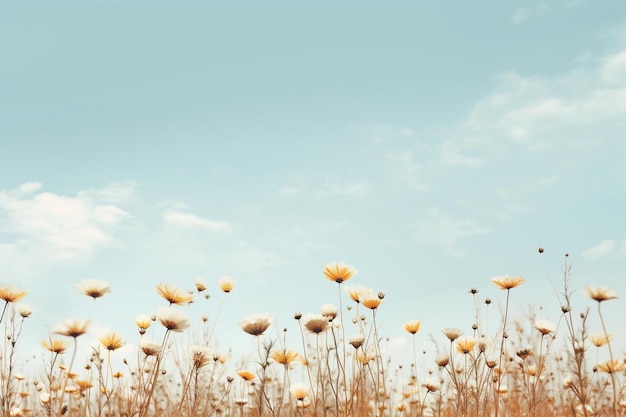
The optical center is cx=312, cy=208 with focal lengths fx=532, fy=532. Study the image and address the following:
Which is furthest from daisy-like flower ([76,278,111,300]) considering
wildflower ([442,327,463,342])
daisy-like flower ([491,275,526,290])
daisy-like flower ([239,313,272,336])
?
daisy-like flower ([491,275,526,290])

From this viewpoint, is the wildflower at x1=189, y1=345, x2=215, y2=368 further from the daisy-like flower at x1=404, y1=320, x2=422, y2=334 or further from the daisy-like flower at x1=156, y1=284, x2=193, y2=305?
the daisy-like flower at x1=404, y1=320, x2=422, y2=334

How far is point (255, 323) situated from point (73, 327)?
0.83 m

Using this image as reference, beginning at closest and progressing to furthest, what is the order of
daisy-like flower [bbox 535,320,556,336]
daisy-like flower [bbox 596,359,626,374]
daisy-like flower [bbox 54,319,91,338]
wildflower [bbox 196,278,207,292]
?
daisy-like flower [bbox 54,319,91,338] < daisy-like flower [bbox 596,359,626,374] < daisy-like flower [bbox 535,320,556,336] < wildflower [bbox 196,278,207,292]

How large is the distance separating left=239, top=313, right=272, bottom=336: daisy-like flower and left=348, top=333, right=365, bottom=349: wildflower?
61 cm

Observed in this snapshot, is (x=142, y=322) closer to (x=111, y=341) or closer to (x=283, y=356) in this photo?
(x=111, y=341)

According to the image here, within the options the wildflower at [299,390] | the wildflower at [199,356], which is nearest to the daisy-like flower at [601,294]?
the wildflower at [299,390]

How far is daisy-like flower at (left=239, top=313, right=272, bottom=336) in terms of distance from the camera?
2645 mm

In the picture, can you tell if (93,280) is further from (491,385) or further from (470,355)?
(491,385)

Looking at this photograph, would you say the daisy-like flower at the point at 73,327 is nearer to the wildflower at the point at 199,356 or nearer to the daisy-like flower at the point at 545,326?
the wildflower at the point at 199,356

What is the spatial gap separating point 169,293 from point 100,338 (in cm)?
43

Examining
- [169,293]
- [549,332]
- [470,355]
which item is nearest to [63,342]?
[169,293]

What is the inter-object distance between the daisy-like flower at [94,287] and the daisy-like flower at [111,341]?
0.67ft

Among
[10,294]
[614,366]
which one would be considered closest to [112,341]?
[10,294]

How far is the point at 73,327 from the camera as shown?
91.7 inches
